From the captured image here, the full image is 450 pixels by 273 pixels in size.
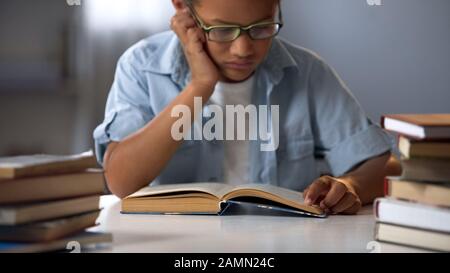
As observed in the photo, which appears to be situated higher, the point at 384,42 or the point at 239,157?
the point at 384,42

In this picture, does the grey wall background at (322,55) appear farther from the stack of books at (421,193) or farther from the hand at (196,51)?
the stack of books at (421,193)

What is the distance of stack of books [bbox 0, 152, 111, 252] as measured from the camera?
0.73 metres

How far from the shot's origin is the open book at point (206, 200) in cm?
103

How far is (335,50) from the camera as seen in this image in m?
1.53

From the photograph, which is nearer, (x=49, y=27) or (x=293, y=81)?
(x=293, y=81)

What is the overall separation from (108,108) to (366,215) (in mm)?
591

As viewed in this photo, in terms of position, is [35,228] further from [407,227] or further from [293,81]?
[293,81]

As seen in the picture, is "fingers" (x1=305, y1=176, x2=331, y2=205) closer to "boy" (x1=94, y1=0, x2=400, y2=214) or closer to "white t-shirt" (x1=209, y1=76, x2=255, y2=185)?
"boy" (x1=94, y1=0, x2=400, y2=214)

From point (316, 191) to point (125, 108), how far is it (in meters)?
0.47

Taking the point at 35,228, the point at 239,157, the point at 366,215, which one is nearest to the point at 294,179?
the point at 239,157

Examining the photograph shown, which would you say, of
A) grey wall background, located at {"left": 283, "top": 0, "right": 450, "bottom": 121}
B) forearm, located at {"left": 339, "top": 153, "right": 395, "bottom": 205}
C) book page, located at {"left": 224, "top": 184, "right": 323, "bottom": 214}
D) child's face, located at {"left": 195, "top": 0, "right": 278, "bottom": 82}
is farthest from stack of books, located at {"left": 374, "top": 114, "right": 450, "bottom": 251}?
grey wall background, located at {"left": 283, "top": 0, "right": 450, "bottom": 121}

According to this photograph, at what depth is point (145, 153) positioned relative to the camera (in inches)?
52.8

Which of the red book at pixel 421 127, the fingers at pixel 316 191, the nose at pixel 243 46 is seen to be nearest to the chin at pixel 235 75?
the nose at pixel 243 46

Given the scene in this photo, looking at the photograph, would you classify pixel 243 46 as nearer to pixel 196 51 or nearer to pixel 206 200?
pixel 196 51
